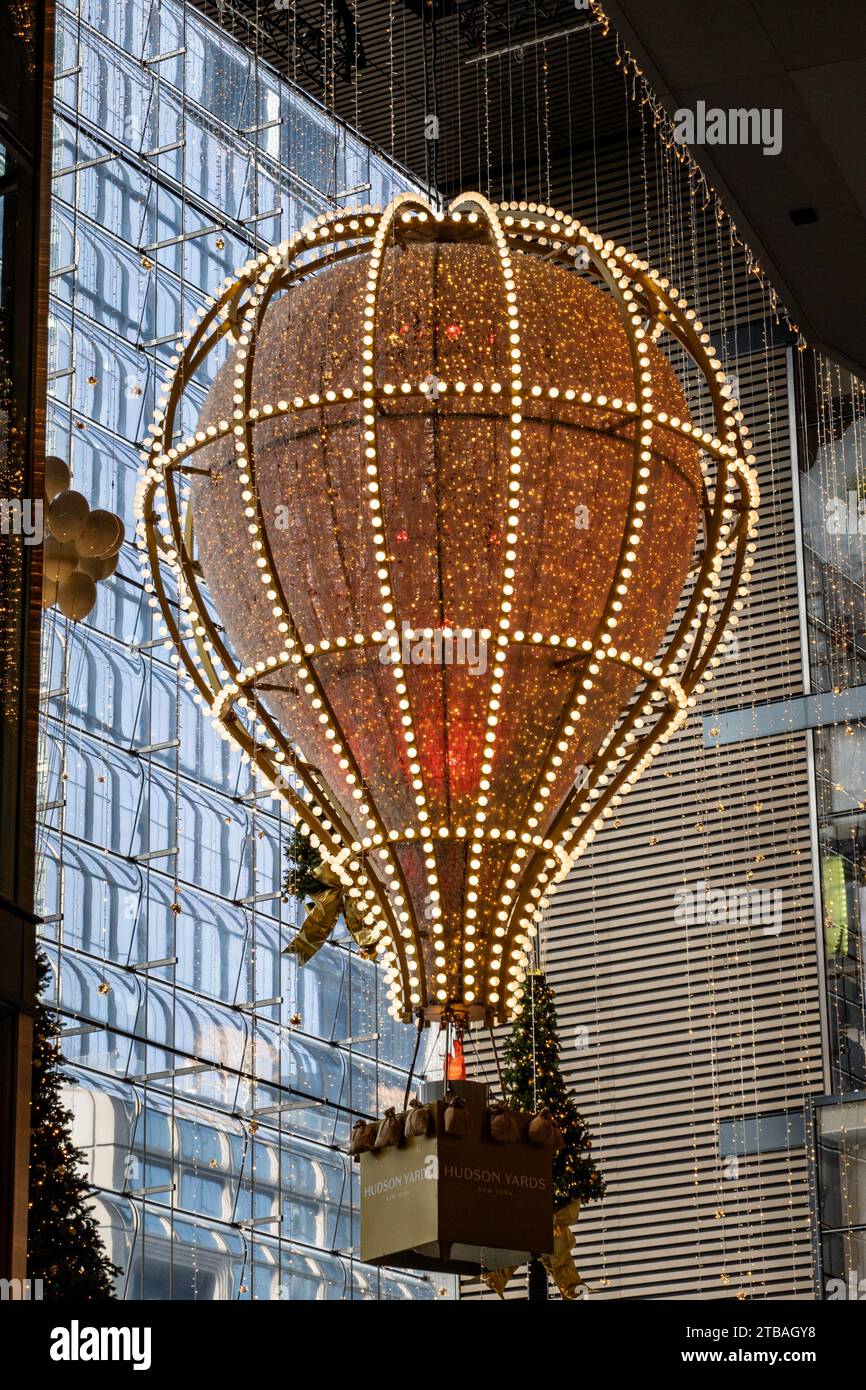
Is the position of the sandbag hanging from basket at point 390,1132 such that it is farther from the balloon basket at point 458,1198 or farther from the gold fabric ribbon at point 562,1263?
the gold fabric ribbon at point 562,1263

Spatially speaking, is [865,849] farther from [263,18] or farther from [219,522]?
[219,522]

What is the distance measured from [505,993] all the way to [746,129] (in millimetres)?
3926

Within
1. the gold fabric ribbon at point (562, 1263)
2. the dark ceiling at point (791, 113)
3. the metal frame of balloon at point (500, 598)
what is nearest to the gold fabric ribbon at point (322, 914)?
the gold fabric ribbon at point (562, 1263)

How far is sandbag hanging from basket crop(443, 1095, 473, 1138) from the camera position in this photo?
502 centimetres

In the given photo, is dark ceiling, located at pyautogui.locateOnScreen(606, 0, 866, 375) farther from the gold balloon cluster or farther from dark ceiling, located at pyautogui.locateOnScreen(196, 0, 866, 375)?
the gold balloon cluster

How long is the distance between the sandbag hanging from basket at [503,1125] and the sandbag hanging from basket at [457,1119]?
54mm

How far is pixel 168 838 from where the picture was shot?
44.3 ft

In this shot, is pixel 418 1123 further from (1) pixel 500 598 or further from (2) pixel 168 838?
(2) pixel 168 838

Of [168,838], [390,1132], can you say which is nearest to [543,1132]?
[390,1132]

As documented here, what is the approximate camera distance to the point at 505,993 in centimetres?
578

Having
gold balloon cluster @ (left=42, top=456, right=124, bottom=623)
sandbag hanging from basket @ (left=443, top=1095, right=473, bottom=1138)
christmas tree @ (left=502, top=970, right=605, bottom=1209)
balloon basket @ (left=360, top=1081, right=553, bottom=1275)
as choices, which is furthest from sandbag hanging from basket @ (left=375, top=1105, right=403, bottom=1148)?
christmas tree @ (left=502, top=970, right=605, bottom=1209)

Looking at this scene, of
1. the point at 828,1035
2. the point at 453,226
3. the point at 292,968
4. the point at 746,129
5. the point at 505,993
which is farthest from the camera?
the point at 292,968

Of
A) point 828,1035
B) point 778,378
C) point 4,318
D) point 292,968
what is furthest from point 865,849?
point 4,318

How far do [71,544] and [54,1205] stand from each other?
4.50 m
